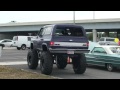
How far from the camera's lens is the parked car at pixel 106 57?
14158 millimetres

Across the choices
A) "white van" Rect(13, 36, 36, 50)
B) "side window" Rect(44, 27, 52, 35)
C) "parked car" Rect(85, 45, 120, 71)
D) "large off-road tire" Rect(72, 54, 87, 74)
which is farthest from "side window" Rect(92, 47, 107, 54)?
"white van" Rect(13, 36, 36, 50)

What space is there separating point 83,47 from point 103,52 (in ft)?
8.46

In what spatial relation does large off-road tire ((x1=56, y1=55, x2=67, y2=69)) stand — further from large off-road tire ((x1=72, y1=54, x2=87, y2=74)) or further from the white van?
the white van

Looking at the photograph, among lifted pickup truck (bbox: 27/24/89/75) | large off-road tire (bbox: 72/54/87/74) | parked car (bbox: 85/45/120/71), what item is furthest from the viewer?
parked car (bbox: 85/45/120/71)

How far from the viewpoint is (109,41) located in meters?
51.2

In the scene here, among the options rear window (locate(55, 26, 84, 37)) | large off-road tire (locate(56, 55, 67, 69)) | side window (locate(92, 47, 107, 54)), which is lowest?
large off-road tire (locate(56, 55, 67, 69))

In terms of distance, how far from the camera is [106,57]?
14688 mm

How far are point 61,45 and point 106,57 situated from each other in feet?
10.1

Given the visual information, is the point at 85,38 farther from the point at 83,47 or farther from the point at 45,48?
the point at 45,48

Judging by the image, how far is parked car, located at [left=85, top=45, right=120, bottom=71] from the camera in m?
14.2

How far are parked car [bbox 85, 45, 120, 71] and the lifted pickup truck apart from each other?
1.59 m

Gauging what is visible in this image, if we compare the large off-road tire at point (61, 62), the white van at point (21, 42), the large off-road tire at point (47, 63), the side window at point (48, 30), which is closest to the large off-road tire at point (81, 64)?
the large off-road tire at point (47, 63)

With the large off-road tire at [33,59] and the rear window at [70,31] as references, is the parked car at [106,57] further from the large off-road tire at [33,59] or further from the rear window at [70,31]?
the large off-road tire at [33,59]
